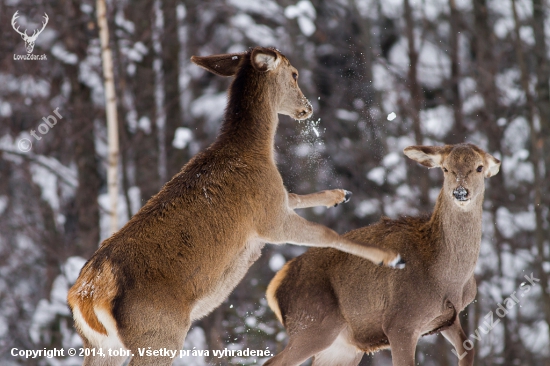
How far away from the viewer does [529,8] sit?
16625 mm

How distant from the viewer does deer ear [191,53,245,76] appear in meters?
6.48

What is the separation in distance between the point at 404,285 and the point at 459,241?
581 millimetres

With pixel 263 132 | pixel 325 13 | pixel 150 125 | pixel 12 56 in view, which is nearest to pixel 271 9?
pixel 325 13

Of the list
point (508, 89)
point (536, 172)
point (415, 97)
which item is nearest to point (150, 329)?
point (415, 97)

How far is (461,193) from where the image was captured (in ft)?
19.1

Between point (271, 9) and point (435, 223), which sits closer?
point (435, 223)

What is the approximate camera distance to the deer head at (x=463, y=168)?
231 inches

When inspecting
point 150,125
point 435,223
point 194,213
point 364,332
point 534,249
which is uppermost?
point 194,213

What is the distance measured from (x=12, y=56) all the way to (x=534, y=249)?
38.0ft

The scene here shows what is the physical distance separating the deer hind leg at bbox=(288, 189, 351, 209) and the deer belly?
1.90 ft

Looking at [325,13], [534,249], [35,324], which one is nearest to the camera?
[35,324]

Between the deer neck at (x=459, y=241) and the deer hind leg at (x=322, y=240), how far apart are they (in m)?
0.37

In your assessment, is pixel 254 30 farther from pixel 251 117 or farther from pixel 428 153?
pixel 428 153

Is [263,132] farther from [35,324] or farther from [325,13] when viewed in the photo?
[325,13]
